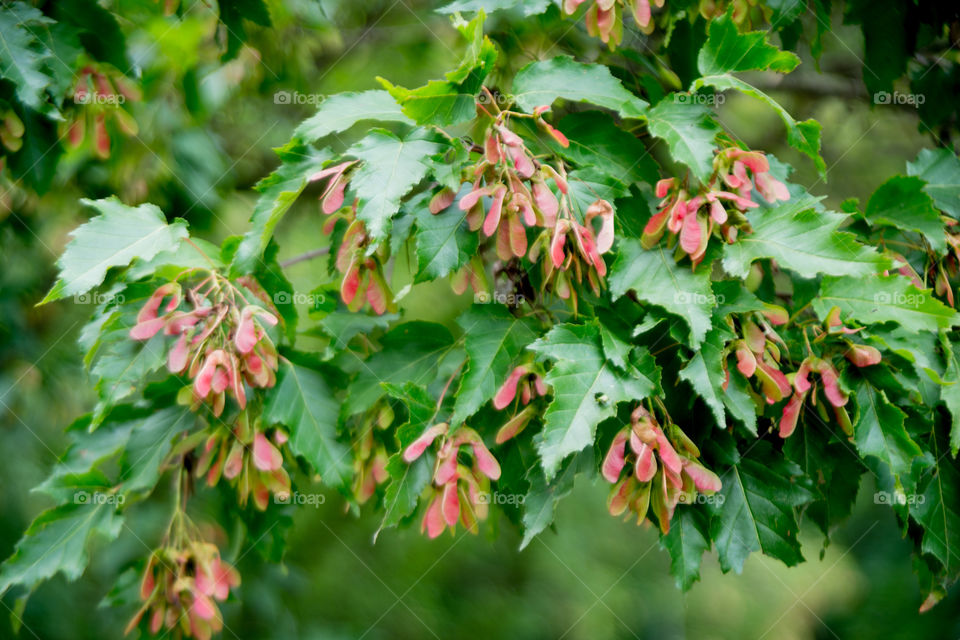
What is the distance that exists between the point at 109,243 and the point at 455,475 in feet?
1.72

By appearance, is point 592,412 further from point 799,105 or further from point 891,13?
point 799,105

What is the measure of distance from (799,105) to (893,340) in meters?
1.37

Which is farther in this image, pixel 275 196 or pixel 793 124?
pixel 275 196

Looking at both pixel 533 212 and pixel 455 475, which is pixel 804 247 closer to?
pixel 533 212

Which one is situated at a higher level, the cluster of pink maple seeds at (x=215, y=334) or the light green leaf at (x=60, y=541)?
the cluster of pink maple seeds at (x=215, y=334)

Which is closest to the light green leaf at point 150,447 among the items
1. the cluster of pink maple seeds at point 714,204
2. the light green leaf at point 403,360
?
the light green leaf at point 403,360

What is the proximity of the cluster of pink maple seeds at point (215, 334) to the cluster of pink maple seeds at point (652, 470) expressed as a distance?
0.43m

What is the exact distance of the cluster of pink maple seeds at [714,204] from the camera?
32.3 inches

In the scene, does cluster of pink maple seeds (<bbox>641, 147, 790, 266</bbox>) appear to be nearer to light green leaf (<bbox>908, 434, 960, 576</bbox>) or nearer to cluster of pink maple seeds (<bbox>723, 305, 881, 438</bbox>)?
cluster of pink maple seeds (<bbox>723, 305, 881, 438</bbox>)

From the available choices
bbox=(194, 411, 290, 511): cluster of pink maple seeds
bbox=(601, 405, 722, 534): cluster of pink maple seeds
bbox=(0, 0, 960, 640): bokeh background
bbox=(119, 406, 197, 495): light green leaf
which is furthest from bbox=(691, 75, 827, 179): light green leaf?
bbox=(119, 406, 197, 495): light green leaf

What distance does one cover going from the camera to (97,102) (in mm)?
1355

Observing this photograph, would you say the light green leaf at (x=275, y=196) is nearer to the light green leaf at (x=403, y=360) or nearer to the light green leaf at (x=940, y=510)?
the light green leaf at (x=403, y=360)

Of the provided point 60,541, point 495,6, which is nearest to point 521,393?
point 495,6

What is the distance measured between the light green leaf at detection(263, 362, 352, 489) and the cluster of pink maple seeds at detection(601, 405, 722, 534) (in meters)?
0.38
